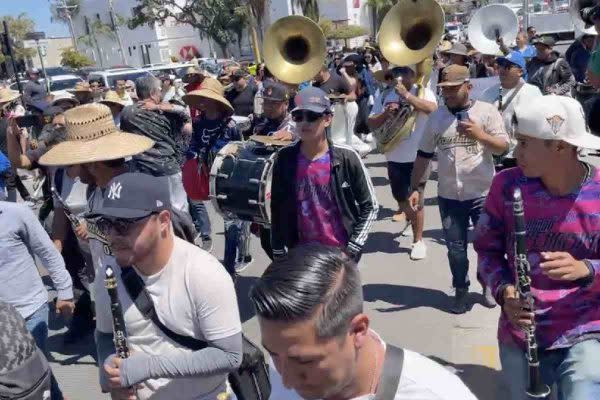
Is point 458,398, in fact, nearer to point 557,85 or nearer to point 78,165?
point 78,165

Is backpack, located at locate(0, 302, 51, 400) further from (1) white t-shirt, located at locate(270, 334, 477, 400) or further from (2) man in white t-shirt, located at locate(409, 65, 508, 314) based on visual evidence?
(2) man in white t-shirt, located at locate(409, 65, 508, 314)

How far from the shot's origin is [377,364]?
4.99 ft

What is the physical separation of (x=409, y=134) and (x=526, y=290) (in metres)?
3.80

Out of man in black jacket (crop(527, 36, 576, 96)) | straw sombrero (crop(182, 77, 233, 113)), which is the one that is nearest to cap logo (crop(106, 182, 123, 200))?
straw sombrero (crop(182, 77, 233, 113))

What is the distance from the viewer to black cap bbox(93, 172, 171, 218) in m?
2.20

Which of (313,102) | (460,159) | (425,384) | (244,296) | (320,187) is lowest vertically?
→ (244,296)

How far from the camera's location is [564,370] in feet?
7.36

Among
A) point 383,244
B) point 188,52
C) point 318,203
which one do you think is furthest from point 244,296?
point 188,52

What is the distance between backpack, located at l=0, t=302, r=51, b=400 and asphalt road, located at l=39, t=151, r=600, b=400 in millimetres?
2068

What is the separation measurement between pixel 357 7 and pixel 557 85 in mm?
55610

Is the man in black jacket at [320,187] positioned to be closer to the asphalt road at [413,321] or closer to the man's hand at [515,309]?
the asphalt road at [413,321]

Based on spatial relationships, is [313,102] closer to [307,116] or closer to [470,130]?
[307,116]

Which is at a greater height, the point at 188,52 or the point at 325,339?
the point at 325,339

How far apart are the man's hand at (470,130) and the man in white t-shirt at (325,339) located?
273cm
